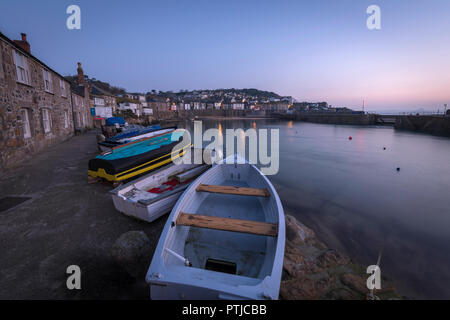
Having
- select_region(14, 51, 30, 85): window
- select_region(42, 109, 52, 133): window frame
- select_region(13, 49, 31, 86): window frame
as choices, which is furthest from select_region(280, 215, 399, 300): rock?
select_region(42, 109, 52, 133): window frame

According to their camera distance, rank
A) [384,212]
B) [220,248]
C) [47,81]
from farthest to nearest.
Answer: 1. [47,81]
2. [384,212]
3. [220,248]

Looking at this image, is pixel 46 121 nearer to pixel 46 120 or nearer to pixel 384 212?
pixel 46 120

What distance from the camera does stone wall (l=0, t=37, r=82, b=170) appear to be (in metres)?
7.98

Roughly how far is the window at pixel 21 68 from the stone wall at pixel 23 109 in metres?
0.18

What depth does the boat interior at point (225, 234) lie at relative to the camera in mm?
3342

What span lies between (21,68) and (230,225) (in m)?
12.7

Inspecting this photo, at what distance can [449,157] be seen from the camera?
18328 mm

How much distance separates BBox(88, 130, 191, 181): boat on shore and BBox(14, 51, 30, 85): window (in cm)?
608

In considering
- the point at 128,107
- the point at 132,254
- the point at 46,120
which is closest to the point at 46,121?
the point at 46,120

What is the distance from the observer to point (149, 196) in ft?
17.8

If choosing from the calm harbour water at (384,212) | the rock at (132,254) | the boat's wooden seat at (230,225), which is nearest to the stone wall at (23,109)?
the rock at (132,254)

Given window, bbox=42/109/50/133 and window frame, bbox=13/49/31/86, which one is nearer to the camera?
window frame, bbox=13/49/31/86

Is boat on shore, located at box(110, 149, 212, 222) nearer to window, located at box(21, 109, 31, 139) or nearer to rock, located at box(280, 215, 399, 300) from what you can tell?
rock, located at box(280, 215, 399, 300)

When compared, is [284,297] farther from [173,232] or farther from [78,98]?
[78,98]
